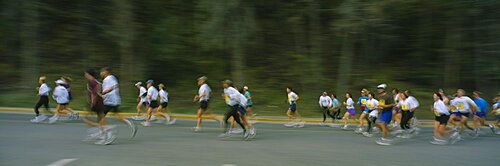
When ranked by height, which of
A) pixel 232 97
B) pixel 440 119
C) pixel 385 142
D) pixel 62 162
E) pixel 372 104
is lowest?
pixel 62 162

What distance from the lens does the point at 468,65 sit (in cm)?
2070

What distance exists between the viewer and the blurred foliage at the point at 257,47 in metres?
19.3

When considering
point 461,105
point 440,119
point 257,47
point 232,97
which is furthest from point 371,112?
point 257,47

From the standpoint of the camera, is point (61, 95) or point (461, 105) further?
point (61, 95)

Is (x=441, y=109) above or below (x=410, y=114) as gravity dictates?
above

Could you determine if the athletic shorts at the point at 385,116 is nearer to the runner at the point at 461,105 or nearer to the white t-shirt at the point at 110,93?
the runner at the point at 461,105

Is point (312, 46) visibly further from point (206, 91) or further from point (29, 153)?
point (29, 153)

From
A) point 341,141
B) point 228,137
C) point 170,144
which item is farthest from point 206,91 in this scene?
point 341,141

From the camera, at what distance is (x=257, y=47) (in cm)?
2434

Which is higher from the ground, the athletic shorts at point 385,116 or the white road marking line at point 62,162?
the athletic shorts at point 385,116

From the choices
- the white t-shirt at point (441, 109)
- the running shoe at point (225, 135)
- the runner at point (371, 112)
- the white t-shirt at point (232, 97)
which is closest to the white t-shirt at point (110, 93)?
the white t-shirt at point (232, 97)

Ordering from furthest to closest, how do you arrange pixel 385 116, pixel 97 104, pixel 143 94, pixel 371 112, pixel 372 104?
pixel 143 94, pixel 372 104, pixel 371 112, pixel 385 116, pixel 97 104

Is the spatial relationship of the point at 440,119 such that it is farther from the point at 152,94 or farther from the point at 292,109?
the point at 152,94

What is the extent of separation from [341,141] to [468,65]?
503 inches
